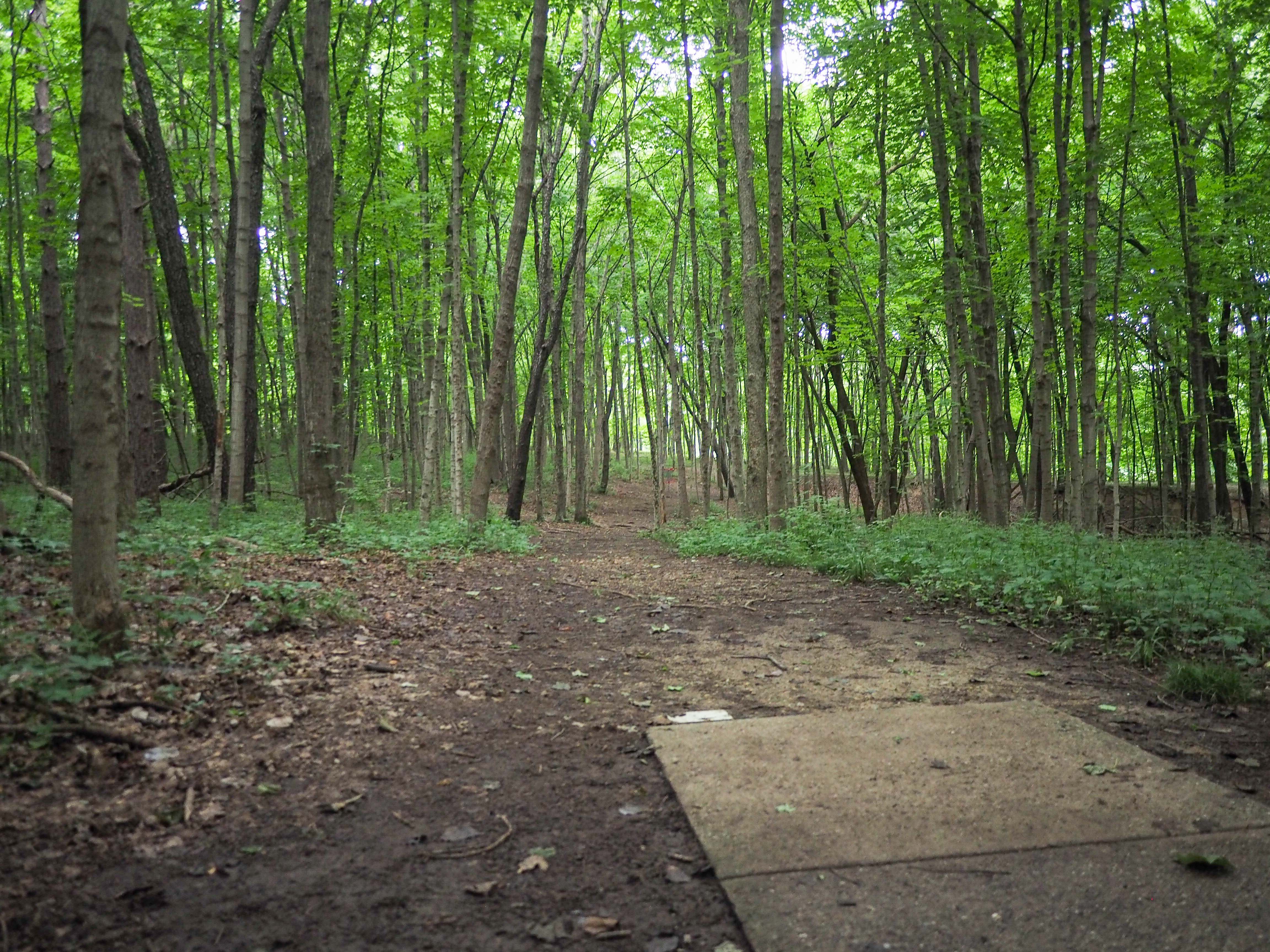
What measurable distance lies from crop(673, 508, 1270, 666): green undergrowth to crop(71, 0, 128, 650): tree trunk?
567cm

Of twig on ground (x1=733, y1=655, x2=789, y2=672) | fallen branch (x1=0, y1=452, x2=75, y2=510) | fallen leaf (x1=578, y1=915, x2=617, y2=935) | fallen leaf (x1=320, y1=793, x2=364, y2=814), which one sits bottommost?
twig on ground (x1=733, y1=655, x2=789, y2=672)

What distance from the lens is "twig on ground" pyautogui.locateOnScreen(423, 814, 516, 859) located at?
95.0 inches

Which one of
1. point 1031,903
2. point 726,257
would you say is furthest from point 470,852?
point 726,257

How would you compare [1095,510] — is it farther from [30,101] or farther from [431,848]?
[30,101]

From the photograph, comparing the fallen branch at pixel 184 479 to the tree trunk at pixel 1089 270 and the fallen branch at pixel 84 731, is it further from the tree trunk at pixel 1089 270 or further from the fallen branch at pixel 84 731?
the tree trunk at pixel 1089 270

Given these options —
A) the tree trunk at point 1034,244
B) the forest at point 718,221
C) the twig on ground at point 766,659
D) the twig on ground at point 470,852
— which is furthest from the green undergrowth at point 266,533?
the tree trunk at point 1034,244

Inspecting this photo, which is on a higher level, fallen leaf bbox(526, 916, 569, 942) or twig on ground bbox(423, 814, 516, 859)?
twig on ground bbox(423, 814, 516, 859)

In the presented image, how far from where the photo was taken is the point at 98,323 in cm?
342

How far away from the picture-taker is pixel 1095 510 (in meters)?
9.38

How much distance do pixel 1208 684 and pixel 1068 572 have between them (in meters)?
2.39

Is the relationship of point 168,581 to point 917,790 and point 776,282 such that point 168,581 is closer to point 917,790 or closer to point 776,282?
point 917,790

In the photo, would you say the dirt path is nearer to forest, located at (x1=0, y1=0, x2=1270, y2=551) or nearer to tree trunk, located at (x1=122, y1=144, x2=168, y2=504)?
forest, located at (x1=0, y1=0, x2=1270, y2=551)

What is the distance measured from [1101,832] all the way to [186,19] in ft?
46.2

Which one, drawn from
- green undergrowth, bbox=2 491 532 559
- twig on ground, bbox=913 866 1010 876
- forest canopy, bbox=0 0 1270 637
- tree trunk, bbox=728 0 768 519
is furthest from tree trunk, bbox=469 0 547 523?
twig on ground, bbox=913 866 1010 876
